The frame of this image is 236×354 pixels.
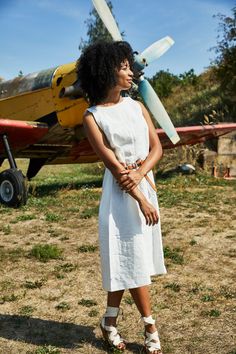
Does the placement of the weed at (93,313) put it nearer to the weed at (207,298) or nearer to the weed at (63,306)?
the weed at (63,306)

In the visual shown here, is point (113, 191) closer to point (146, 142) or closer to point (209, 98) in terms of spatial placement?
point (146, 142)

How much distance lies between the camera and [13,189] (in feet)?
28.9

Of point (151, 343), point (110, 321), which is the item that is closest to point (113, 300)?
point (110, 321)

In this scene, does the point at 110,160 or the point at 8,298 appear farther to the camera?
the point at 8,298

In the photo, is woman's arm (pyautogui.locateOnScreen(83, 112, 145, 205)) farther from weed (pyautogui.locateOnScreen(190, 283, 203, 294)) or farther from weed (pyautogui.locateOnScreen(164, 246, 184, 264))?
weed (pyautogui.locateOnScreen(164, 246, 184, 264))

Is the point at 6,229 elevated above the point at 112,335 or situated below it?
above

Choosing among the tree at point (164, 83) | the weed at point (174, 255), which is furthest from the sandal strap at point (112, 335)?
the tree at point (164, 83)

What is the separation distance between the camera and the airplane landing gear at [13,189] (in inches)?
345

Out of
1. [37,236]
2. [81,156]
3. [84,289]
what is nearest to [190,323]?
[84,289]

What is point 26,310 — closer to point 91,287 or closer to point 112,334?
point 91,287

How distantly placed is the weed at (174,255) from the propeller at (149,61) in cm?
219

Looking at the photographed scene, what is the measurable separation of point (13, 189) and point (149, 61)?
3828 mm

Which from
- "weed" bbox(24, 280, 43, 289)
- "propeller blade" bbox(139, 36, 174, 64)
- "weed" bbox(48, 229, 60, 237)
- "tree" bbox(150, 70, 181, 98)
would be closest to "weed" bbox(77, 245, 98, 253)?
"weed" bbox(48, 229, 60, 237)

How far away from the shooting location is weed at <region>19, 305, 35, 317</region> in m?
3.71
